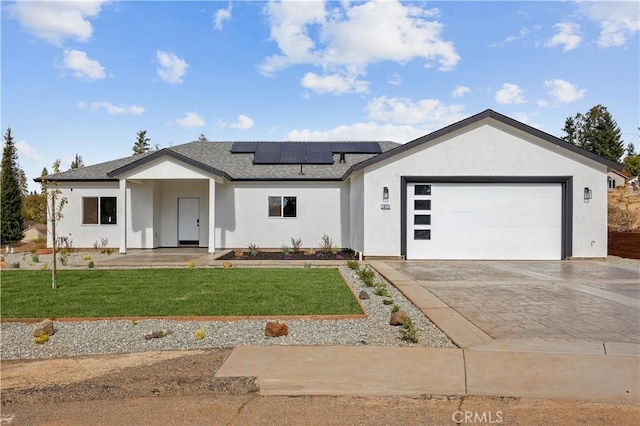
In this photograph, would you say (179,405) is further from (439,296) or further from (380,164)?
(380,164)

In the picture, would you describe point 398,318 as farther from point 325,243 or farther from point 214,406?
point 325,243

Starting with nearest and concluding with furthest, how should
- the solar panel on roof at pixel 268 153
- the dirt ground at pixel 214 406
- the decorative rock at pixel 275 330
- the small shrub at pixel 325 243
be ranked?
the dirt ground at pixel 214 406, the decorative rock at pixel 275 330, the small shrub at pixel 325 243, the solar panel on roof at pixel 268 153

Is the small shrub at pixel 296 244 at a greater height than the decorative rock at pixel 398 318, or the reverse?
the small shrub at pixel 296 244

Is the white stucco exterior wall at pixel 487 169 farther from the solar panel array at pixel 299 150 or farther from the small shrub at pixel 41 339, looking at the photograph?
the small shrub at pixel 41 339

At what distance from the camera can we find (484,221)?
14594 mm

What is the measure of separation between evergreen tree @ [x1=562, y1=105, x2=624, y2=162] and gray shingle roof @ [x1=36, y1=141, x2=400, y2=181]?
159 feet

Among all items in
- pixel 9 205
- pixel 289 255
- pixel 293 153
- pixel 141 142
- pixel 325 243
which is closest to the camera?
pixel 289 255

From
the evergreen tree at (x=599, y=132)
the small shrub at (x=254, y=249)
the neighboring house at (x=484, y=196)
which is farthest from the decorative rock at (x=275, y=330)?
the evergreen tree at (x=599, y=132)

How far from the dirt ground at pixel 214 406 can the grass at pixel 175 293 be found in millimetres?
2590

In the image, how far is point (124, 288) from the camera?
913 centimetres

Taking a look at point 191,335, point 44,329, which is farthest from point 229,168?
point 191,335

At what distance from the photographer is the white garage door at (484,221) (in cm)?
1453

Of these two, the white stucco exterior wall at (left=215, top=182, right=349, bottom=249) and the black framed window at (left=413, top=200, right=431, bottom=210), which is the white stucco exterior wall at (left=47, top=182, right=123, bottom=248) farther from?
the black framed window at (left=413, top=200, right=431, bottom=210)

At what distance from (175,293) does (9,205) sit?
24988 millimetres
